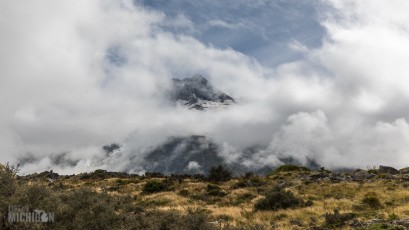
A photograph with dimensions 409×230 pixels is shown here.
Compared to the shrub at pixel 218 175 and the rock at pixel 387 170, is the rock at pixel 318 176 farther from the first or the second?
the shrub at pixel 218 175

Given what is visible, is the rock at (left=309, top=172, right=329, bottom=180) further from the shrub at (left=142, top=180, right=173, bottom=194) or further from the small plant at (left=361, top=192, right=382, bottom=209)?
the small plant at (left=361, top=192, right=382, bottom=209)

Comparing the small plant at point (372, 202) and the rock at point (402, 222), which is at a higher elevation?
the small plant at point (372, 202)

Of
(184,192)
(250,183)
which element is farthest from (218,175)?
(184,192)

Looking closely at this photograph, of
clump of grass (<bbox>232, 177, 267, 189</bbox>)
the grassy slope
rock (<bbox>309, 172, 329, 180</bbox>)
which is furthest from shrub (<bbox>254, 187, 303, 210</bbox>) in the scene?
rock (<bbox>309, 172, 329, 180</bbox>)

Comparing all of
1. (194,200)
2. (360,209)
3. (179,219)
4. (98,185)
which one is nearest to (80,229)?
(179,219)

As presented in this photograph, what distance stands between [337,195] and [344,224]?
11853mm

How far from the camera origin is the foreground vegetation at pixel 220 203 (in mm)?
13680

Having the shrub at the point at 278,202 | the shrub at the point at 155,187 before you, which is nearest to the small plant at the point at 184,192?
the shrub at the point at 155,187

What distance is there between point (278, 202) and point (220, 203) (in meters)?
5.57

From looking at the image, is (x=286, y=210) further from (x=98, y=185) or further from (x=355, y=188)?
(x=98, y=185)

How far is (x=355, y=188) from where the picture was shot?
31.5 m

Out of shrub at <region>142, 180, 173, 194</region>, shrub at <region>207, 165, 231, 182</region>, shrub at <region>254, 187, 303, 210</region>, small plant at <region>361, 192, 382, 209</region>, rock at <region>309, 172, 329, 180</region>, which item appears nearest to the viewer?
small plant at <region>361, 192, 382, 209</region>

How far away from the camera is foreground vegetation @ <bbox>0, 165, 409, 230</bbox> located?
44.9 ft

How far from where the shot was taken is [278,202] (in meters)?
24.9
